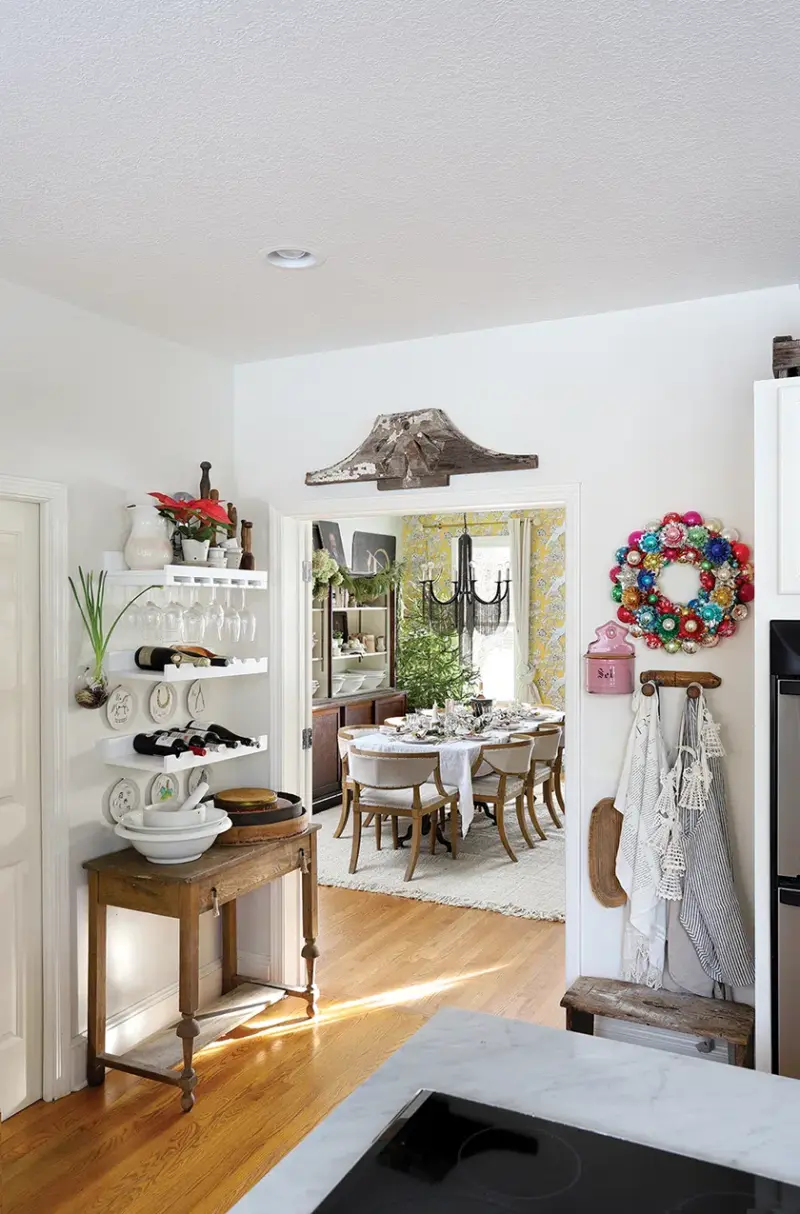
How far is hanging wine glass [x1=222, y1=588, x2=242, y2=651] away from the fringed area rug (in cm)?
217

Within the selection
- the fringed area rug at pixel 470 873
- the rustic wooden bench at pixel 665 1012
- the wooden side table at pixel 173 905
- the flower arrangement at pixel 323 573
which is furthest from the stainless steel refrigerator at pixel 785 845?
the flower arrangement at pixel 323 573

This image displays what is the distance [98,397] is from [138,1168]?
2.43m

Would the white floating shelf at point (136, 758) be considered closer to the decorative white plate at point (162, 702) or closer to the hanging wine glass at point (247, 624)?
the decorative white plate at point (162, 702)

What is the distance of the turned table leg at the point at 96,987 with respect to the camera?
10.5 ft

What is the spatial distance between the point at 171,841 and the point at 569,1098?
2176 millimetres

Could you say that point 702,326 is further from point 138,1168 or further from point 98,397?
point 138,1168

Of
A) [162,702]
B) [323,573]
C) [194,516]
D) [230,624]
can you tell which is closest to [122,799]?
[162,702]

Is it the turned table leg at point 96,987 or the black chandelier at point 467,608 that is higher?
the black chandelier at point 467,608

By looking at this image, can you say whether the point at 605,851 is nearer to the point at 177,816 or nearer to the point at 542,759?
the point at 177,816

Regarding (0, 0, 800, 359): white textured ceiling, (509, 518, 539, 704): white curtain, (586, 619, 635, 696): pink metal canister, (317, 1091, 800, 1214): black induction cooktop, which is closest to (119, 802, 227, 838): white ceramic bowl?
(586, 619, 635, 696): pink metal canister

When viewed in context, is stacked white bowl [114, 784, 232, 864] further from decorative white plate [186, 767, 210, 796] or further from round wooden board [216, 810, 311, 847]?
decorative white plate [186, 767, 210, 796]

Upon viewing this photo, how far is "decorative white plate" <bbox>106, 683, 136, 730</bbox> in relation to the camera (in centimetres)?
336

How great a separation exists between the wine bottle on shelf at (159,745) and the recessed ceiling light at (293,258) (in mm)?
1668

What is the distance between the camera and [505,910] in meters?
5.00
